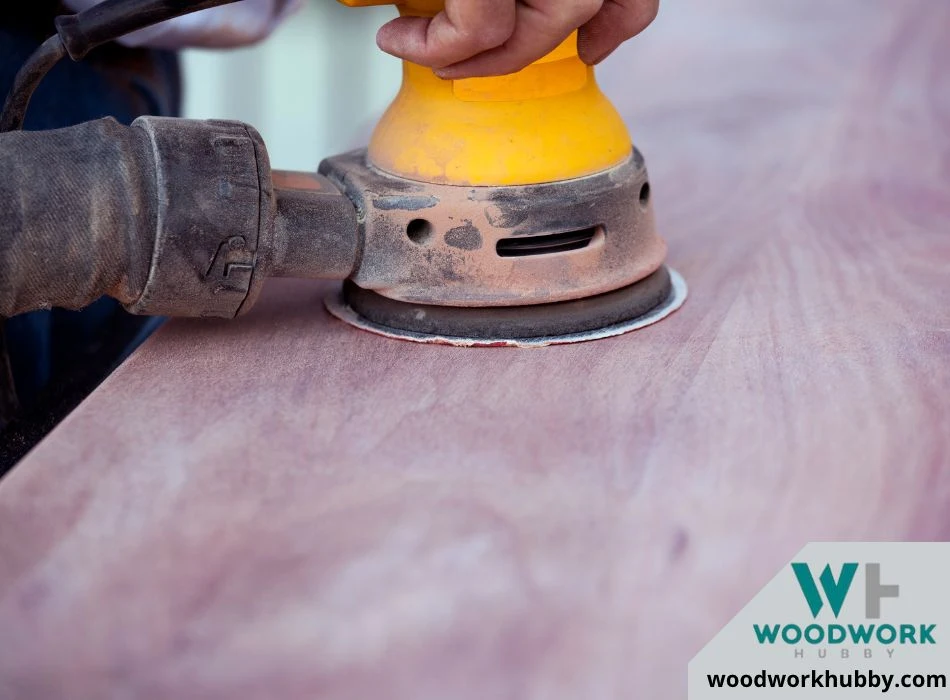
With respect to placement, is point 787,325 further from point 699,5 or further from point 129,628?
point 699,5

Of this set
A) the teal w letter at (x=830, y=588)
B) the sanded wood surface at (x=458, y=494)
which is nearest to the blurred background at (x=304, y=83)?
the sanded wood surface at (x=458, y=494)

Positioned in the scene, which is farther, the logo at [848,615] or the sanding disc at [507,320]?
the sanding disc at [507,320]

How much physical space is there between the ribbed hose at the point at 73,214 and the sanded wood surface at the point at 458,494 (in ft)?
0.26

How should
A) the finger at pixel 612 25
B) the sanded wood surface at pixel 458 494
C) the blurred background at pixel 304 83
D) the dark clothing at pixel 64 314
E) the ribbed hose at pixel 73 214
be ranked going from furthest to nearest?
the blurred background at pixel 304 83
the dark clothing at pixel 64 314
the finger at pixel 612 25
the ribbed hose at pixel 73 214
the sanded wood surface at pixel 458 494

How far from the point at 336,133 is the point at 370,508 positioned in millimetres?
2800

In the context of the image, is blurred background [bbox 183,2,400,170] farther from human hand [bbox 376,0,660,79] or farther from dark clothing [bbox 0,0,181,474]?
human hand [bbox 376,0,660,79]

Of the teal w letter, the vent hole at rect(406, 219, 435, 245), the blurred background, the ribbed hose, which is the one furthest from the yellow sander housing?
the blurred background

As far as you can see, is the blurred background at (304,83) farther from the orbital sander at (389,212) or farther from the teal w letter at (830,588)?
the teal w letter at (830,588)

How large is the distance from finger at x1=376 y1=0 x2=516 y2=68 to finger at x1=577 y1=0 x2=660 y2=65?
4.6 inches

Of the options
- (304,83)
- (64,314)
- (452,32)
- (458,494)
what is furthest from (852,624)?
(304,83)

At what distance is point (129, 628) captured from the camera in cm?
58

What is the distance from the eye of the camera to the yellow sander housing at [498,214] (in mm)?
855

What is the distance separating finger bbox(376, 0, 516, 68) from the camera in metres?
0.75

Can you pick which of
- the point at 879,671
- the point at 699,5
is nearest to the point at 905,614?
the point at 879,671
